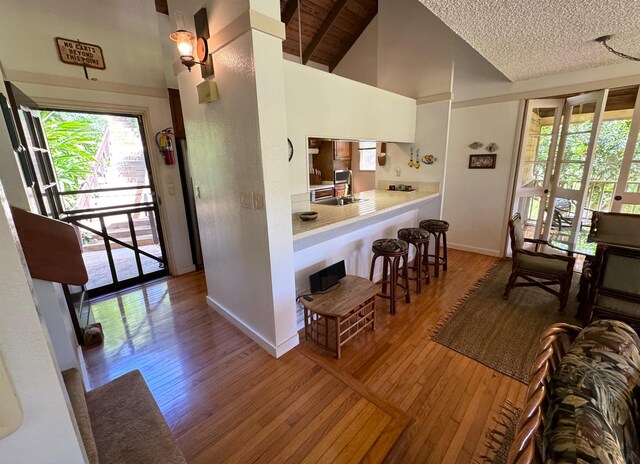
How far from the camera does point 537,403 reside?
0.66m

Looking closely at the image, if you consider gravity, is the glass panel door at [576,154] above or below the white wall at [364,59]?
below

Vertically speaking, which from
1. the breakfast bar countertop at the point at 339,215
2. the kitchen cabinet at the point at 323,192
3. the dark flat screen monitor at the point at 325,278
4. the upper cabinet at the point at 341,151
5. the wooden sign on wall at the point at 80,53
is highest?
the wooden sign on wall at the point at 80,53

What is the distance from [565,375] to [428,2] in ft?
6.61

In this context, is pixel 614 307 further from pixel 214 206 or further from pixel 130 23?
pixel 130 23

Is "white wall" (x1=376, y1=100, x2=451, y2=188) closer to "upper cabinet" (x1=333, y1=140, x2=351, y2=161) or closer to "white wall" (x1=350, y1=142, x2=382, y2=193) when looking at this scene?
"upper cabinet" (x1=333, y1=140, x2=351, y2=161)

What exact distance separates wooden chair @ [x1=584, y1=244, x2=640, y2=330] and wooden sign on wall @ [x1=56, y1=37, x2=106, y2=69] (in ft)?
15.5

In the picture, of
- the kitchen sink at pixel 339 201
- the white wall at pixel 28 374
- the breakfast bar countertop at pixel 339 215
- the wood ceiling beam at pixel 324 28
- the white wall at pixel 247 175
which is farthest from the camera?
the wood ceiling beam at pixel 324 28

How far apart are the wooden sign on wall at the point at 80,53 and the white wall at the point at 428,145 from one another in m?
3.41

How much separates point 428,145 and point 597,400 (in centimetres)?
335

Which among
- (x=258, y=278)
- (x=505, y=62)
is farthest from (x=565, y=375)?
(x=505, y=62)

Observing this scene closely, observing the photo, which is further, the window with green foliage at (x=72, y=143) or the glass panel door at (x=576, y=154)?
the glass panel door at (x=576, y=154)

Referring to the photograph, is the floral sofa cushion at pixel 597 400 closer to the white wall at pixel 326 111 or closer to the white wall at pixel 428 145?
the white wall at pixel 326 111

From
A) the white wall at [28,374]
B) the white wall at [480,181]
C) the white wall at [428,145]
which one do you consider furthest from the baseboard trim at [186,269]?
the white wall at [480,181]

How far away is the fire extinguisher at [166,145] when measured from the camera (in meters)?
3.21
